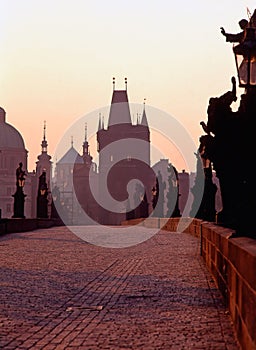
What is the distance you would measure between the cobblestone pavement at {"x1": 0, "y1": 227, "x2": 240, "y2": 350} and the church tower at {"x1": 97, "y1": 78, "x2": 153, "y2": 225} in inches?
5066

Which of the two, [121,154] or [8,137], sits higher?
[8,137]

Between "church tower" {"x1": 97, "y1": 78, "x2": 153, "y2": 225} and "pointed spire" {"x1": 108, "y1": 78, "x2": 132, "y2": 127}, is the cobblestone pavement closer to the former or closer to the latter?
"church tower" {"x1": 97, "y1": 78, "x2": 153, "y2": 225}

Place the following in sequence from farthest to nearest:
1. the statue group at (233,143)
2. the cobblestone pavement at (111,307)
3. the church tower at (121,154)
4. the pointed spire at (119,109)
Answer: the pointed spire at (119,109)
the church tower at (121,154)
the statue group at (233,143)
the cobblestone pavement at (111,307)

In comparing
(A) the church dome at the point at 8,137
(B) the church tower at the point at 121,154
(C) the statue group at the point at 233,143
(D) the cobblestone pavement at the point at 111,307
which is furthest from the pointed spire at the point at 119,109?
(C) the statue group at the point at 233,143

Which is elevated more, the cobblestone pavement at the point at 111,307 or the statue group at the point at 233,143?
the statue group at the point at 233,143

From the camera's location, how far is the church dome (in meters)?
156

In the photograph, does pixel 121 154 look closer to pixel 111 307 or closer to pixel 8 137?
pixel 8 137

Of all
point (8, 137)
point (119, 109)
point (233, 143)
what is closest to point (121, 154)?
point (119, 109)

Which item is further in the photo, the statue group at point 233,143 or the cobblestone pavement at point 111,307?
the statue group at point 233,143

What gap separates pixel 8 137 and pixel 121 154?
870 inches

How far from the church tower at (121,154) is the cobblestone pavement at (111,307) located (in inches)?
5066

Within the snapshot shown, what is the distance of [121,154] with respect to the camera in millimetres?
157125

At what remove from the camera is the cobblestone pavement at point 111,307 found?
877 cm

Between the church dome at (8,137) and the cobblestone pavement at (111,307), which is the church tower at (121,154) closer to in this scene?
the church dome at (8,137)
